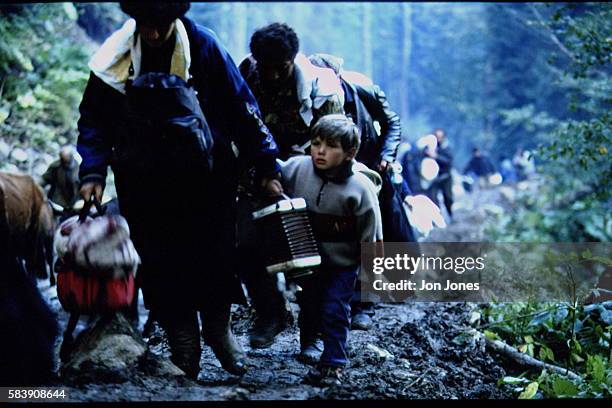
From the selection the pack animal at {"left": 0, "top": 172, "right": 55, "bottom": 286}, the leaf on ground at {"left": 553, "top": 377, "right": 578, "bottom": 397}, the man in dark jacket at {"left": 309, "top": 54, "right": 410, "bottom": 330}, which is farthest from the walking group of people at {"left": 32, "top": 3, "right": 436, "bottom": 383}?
the pack animal at {"left": 0, "top": 172, "right": 55, "bottom": 286}

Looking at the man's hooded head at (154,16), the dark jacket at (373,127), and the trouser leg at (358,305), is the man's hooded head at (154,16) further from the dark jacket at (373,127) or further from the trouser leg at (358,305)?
the trouser leg at (358,305)

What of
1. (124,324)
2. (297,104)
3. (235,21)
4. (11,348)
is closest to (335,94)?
(297,104)

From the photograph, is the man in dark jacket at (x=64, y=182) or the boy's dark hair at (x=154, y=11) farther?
the man in dark jacket at (x=64, y=182)

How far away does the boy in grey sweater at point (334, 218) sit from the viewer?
451 cm

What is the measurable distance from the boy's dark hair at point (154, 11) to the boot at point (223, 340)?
1.74m

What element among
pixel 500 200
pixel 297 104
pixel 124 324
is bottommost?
pixel 500 200

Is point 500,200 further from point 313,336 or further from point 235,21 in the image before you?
point 313,336

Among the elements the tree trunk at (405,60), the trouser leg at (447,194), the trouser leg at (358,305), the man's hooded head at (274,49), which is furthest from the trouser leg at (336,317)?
the tree trunk at (405,60)

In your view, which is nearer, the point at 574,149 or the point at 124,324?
the point at 124,324

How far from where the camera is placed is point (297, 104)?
207 inches

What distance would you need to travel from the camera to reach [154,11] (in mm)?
3861

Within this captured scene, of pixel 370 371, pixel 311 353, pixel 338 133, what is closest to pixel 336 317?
pixel 311 353

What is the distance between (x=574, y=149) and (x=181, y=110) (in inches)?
268

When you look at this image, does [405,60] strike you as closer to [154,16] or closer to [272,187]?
[272,187]
